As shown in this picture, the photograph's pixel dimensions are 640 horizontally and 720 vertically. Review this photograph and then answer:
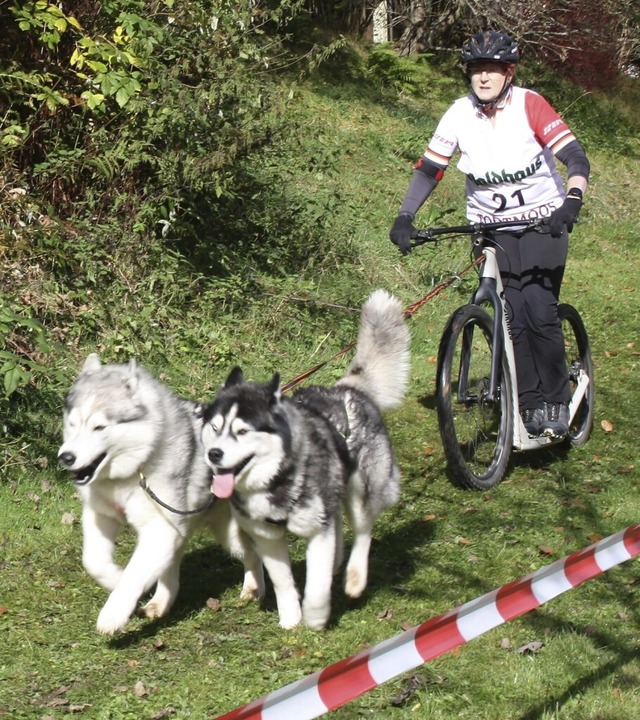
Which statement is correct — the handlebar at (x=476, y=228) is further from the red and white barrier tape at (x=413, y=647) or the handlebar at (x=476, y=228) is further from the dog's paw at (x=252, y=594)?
the red and white barrier tape at (x=413, y=647)

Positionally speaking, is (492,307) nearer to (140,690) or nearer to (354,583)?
(354,583)

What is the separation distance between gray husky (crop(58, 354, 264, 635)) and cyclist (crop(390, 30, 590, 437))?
6.20 ft

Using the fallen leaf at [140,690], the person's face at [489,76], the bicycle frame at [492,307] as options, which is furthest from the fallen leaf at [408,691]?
the person's face at [489,76]

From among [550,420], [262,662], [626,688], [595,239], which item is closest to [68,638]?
[262,662]

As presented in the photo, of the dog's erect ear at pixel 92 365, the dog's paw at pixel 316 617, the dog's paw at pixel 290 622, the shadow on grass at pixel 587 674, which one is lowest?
the dog's paw at pixel 290 622

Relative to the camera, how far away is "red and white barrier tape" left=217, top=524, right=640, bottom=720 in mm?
2678

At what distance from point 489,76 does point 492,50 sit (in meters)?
0.17

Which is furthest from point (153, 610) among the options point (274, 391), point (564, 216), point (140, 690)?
point (564, 216)

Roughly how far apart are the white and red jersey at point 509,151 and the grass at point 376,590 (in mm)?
1795

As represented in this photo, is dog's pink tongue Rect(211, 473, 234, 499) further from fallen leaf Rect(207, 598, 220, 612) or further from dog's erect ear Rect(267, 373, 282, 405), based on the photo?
fallen leaf Rect(207, 598, 220, 612)

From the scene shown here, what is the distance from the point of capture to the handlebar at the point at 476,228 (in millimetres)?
5527

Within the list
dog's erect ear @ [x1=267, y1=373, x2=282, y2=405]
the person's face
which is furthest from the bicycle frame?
dog's erect ear @ [x1=267, y1=373, x2=282, y2=405]

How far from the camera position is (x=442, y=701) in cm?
390

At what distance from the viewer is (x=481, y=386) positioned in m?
6.10
